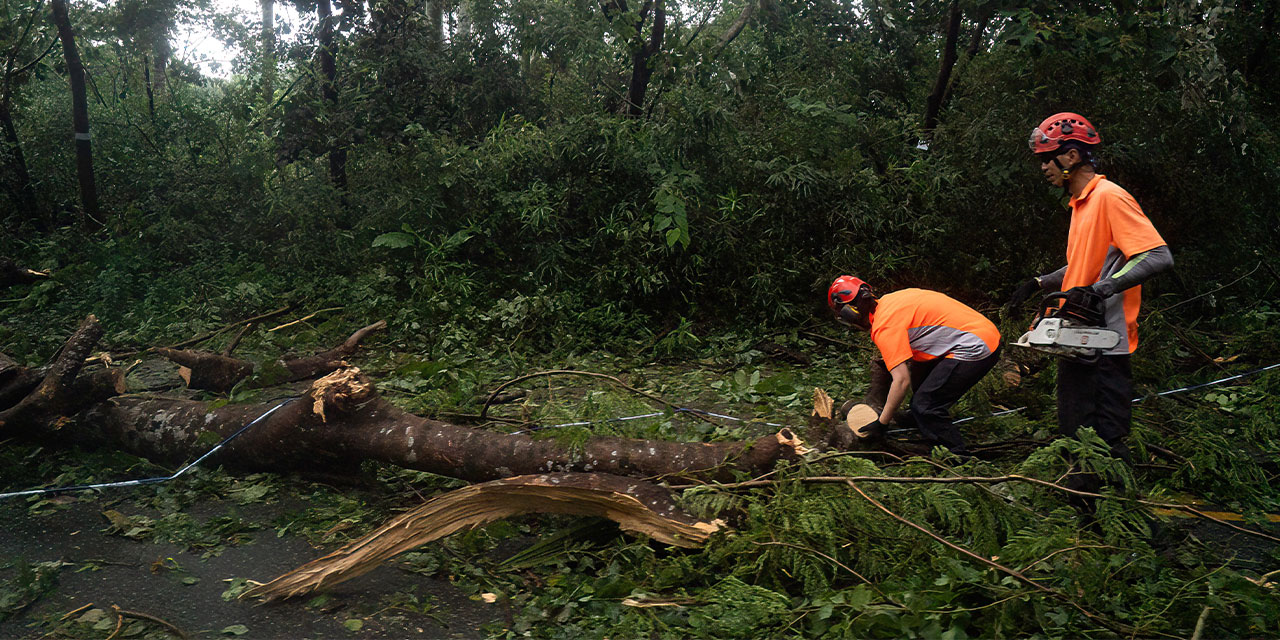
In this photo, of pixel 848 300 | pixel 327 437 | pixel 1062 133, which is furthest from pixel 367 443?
pixel 1062 133

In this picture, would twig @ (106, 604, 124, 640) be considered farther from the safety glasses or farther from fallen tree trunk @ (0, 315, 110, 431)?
the safety glasses

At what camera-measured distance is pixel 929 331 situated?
402 cm

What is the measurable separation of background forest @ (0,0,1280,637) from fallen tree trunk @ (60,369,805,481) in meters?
0.36

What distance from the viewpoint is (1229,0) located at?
7168mm

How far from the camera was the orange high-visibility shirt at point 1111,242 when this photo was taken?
10.4ft

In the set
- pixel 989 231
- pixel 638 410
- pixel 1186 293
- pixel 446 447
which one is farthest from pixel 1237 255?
pixel 446 447

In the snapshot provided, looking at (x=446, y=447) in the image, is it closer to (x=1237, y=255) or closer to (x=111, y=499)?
(x=111, y=499)

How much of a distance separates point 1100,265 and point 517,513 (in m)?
2.63

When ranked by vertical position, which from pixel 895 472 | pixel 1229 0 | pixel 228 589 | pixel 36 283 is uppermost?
pixel 1229 0

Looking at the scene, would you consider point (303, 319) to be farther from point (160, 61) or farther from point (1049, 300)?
point (160, 61)

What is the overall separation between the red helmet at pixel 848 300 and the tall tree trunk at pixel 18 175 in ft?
33.0

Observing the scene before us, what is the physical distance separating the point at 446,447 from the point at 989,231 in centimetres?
568

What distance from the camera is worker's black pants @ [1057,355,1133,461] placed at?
3.28m

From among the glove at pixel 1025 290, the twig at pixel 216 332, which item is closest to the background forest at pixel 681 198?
the twig at pixel 216 332
